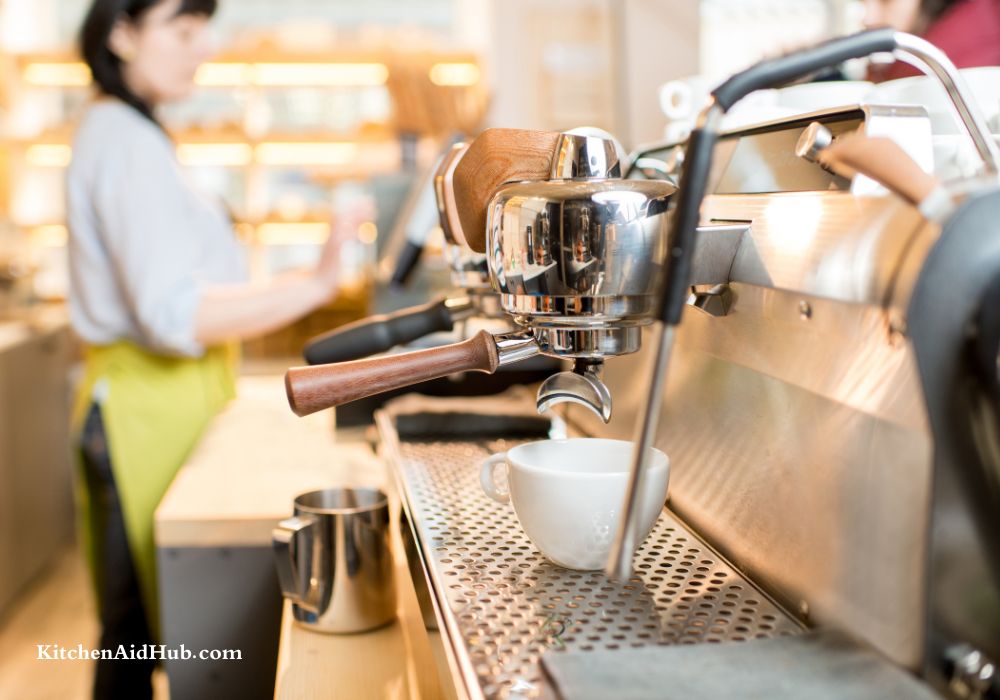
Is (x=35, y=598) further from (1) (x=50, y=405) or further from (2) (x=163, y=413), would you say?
(2) (x=163, y=413)

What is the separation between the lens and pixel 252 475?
114 centimetres

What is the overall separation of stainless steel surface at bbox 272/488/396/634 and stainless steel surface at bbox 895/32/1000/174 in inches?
21.4

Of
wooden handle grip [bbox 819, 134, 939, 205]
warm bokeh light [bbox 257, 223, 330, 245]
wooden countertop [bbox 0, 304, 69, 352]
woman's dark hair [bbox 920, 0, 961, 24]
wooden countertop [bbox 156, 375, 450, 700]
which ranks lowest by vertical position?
wooden countertop [bbox 0, 304, 69, 352]

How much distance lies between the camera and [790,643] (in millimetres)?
444

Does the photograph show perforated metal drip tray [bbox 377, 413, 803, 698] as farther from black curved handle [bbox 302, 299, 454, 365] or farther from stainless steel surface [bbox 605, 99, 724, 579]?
black curved handle [bbox 302, 299, 454, 365]

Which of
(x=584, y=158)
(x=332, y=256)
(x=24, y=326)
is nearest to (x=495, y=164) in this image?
(x=584, y=158)

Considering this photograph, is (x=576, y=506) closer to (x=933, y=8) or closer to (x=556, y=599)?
(x=556, y=599)

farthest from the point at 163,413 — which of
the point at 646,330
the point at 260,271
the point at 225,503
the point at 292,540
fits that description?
the point at 260,271

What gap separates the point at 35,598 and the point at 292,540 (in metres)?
2.11

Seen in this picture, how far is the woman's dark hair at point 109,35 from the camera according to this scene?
4.80 ft

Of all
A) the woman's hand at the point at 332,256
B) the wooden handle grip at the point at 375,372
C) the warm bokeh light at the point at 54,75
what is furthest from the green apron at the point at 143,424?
the warm bokeh light at the point at 54,75

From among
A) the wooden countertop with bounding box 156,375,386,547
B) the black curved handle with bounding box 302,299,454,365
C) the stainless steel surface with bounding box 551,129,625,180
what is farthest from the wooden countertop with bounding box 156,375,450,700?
the stainless steel surface with bounding box 551,129,625,180

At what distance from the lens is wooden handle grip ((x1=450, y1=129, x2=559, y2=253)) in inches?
23.6

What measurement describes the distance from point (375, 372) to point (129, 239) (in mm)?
994
